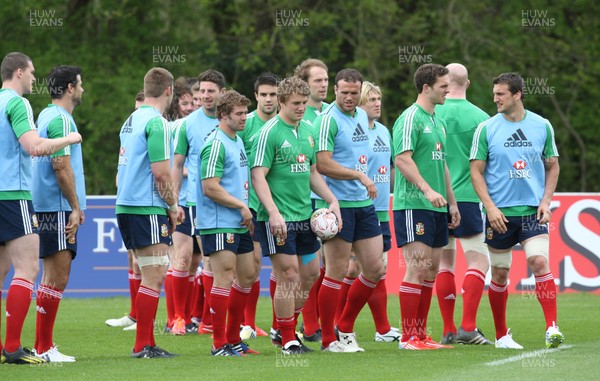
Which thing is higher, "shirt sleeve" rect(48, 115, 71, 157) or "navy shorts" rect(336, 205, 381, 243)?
"shirt sleeve" rect(48, 115, 71, 157)

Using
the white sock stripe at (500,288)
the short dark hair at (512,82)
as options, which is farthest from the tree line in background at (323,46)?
the white sock stripe at (500,288)

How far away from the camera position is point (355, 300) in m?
10.2

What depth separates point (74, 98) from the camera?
9695mm

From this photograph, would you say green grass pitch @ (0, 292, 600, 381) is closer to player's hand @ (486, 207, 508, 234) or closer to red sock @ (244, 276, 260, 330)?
red sock @ (244, 276, 260, 330)

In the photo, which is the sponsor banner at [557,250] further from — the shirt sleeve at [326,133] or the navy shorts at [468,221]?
the shirt sleeve at [326,133]

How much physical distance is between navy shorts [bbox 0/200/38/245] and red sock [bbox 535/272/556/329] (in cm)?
453

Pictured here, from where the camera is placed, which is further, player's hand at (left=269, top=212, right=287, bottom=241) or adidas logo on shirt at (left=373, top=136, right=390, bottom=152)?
adidas logo on shirt at (left=373, top=136, right=390, bottom=152)

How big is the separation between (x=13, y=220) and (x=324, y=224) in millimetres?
2590

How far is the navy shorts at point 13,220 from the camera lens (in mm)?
9070

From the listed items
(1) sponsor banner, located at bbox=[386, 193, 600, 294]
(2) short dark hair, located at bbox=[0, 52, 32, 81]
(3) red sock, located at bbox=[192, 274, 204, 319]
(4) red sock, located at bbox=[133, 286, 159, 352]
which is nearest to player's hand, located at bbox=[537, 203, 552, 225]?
(4) red sock, located at bbox=[133, 286, 159, 352]

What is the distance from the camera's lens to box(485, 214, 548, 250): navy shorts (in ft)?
32.7

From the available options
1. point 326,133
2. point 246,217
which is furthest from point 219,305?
point 326,133

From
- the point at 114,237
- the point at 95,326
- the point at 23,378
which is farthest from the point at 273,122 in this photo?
the point at 114,237

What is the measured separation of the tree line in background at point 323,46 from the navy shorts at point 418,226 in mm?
15516
